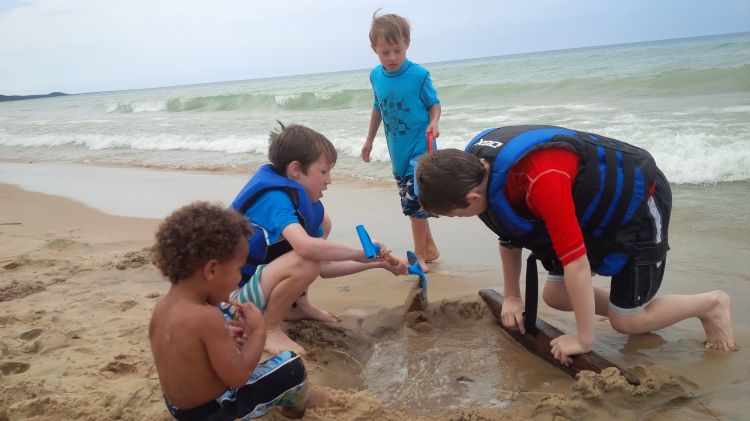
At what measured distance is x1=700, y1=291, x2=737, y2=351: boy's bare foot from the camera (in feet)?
8.75

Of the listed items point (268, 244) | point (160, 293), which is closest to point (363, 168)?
point (160, 293)

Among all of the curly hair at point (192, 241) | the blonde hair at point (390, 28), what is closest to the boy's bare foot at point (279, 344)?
the curly hair at point (192, 241)

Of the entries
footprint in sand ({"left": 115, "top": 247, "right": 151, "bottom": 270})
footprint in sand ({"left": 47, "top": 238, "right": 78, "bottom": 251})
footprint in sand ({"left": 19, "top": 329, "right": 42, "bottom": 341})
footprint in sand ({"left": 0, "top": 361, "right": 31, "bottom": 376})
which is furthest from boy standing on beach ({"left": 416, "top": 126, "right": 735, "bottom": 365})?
footprint in sand ({"left": 47, "top": 238, "right": 78, "bottom": 251})

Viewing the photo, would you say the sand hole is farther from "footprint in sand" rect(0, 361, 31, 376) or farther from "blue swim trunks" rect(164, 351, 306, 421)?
"footprint in sand" rect(0, 361, 31, 376)

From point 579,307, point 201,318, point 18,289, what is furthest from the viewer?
point 18,289

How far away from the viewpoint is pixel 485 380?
8.48 ft

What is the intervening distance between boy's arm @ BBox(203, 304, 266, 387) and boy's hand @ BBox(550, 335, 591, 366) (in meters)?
1.31

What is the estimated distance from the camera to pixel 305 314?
319 centimetres

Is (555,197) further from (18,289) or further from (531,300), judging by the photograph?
(18,289)

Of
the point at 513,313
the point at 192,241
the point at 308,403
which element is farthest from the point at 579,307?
the point at 192,241

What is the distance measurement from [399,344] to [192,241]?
146 centimetres

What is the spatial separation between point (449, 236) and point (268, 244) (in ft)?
7.24

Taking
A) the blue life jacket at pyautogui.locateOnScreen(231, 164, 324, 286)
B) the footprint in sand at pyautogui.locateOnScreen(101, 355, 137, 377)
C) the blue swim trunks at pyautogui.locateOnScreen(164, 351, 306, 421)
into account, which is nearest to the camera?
the blue swim trunks at pyautogui.locateOnScreen(164, 351, 306, 421)

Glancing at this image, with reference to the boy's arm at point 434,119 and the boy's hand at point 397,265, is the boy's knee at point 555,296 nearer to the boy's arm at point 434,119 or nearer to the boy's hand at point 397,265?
the boy's hand at point 397,265
